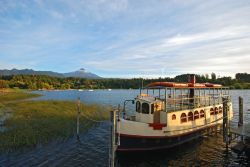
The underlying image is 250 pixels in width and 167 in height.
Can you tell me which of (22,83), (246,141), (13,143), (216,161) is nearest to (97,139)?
(13,143)

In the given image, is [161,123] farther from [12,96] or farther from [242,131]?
[12,96]

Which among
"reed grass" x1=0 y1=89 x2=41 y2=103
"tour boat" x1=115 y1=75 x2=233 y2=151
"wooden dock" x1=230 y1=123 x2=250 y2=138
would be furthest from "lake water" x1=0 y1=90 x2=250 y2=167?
"reed grass" x1=0 y1=89 x2=41 y2=103

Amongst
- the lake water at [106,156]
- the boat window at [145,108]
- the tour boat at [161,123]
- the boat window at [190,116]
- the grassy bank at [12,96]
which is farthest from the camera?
the grassy bank at [12,96]

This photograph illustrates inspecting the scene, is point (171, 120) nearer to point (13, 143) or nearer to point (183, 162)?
point (183, 162)

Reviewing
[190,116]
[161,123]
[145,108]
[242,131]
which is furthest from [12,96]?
[242,131]

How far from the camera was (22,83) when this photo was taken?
17412 centimetres

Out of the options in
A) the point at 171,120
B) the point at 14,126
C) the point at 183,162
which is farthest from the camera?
the point at 14,126

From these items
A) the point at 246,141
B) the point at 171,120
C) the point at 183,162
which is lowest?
the point at 183,162

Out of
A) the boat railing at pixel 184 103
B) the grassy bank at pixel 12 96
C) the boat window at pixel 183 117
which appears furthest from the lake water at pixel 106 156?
the grassy bank at pixel 12 96

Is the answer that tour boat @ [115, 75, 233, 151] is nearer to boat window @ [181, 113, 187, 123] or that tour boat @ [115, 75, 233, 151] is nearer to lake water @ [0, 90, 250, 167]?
boat window @ [181, 113, 187, 123]

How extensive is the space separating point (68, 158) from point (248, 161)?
17.5 metres

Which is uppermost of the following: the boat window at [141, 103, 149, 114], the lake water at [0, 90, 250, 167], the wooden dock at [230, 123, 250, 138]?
the boat window at [141, 103, 149, 114]

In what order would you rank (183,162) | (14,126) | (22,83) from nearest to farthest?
(183,162), (14,126), (22,83)

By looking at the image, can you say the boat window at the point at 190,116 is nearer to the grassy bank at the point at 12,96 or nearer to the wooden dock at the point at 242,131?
the wooden dock at the point at 242,131
